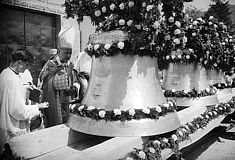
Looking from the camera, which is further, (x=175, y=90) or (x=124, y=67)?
(x=175, y=90)

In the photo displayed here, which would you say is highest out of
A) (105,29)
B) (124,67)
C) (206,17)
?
(206,17)

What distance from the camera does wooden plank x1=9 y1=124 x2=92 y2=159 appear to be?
2361 millimetres

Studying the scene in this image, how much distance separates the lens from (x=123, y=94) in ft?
9.48

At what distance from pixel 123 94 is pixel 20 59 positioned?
1.35 meters

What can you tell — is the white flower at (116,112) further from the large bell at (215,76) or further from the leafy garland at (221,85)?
the leafy garland at (221,85)

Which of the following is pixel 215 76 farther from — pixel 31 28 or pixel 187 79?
pixel 31 28

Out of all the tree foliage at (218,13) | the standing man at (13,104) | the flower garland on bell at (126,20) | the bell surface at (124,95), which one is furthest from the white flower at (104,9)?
the tree foliage at (218,13)

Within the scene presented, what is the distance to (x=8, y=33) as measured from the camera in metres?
8.00

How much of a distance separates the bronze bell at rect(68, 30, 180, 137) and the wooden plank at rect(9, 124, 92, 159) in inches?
5.7

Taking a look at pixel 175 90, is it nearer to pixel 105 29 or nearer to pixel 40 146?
pixel 105 29

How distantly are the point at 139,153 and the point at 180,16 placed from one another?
5.85 ft

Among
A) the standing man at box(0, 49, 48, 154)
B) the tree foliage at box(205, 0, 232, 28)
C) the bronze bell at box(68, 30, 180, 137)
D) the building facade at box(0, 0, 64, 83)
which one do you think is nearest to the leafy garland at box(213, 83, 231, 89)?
the tree foliage at box(205, 0, 232, 28)

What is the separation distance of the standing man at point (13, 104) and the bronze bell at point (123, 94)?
22.5 inches

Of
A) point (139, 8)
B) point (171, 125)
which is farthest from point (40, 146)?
point (139, 8)
